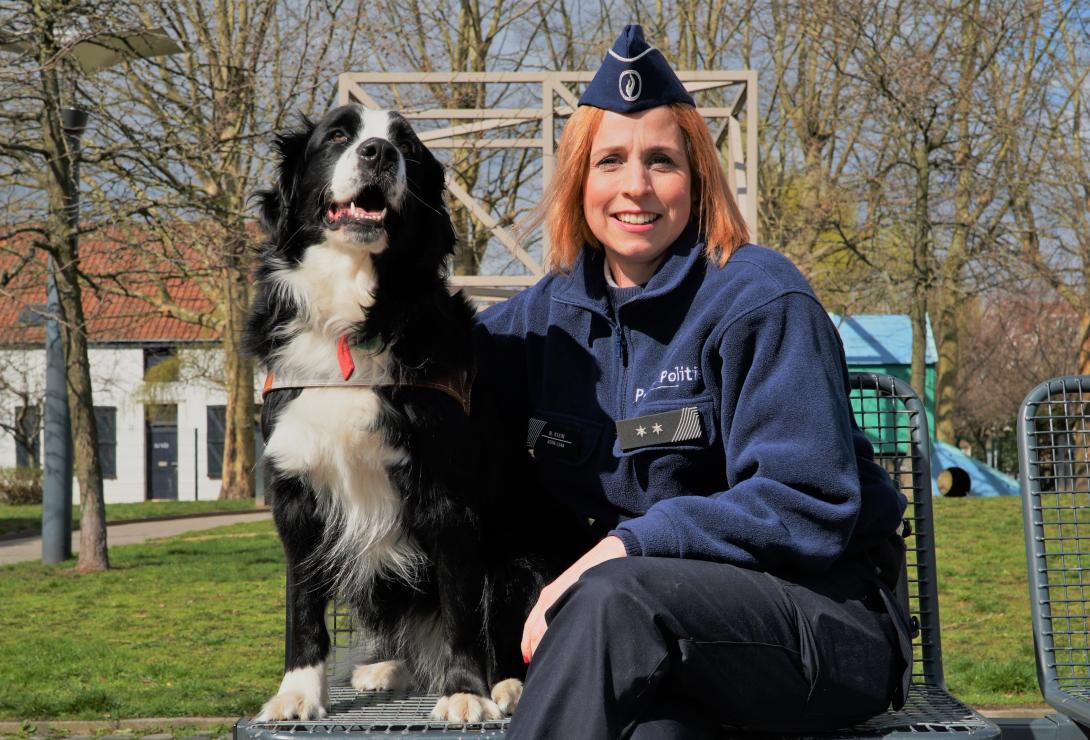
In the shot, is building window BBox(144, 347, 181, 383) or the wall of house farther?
the wall of house

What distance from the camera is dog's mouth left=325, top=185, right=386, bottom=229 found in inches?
106

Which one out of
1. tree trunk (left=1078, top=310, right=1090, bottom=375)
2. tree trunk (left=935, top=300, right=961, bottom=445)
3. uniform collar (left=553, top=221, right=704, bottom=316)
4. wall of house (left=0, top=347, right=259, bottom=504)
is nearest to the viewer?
uniform collar (left=553, top=221, right=704, bottom=316)

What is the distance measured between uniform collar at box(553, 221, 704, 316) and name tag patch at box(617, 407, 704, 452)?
0.85ft

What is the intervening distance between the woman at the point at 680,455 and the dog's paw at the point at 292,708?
517mm

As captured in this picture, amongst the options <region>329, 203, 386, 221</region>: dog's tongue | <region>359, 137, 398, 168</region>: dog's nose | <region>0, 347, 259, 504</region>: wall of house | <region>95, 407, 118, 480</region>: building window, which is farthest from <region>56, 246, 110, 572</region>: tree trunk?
<region>95, 407, 118, 480</region>: building window

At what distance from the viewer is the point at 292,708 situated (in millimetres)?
2246

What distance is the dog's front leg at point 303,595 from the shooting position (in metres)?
2.38

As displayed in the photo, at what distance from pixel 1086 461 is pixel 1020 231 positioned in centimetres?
1410

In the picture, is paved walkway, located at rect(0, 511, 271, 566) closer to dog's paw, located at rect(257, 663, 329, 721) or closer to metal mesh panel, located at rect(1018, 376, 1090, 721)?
dog's paw, located at rect(257, 663, 329, 721)

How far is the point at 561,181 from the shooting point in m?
2.64

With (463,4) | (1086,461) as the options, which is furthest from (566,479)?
(463,4)

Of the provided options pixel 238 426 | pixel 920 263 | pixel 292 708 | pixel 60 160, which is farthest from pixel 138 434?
pixel 292 708

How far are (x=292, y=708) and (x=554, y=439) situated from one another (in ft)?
2.56

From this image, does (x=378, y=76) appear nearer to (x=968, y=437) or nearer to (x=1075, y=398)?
(x=1075, y=398)
